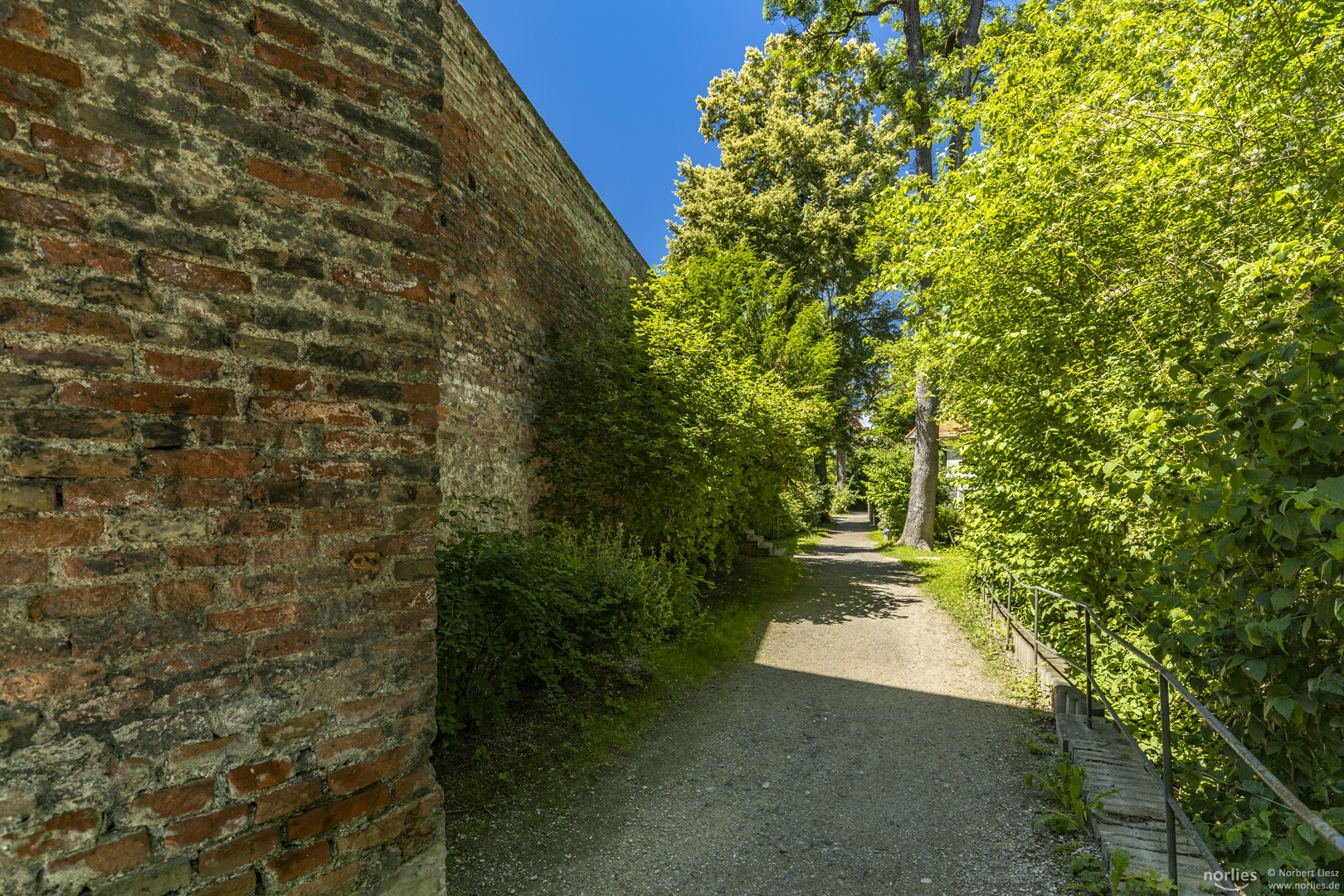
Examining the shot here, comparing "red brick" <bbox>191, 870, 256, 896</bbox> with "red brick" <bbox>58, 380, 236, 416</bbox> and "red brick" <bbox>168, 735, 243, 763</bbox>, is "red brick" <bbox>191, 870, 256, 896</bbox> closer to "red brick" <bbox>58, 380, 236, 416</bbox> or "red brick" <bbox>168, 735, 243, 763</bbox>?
"red brick" <bbox>168, 735, 243, 763</bbox>

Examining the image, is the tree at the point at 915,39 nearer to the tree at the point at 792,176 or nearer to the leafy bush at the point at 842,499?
the tree at the point at 792,176

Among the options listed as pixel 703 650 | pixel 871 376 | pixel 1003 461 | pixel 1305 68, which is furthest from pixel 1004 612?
pixel 871 376

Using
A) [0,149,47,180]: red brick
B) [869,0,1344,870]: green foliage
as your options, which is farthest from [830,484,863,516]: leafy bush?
[0,149,47,180]: red brick

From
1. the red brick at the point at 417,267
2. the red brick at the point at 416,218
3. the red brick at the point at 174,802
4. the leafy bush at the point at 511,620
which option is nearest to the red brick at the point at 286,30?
the red brick at the point at 416,218

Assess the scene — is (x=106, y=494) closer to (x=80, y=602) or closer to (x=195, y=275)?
(x=80, y=602)

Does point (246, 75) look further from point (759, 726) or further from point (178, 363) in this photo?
point (759, 726)

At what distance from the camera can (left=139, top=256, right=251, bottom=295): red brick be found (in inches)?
59.2

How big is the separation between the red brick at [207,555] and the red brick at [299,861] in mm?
861

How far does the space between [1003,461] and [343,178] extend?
620cm

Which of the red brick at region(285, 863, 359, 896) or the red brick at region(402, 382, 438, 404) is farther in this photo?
the red brick at region(402, 382, 438, 404)

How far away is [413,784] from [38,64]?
2.18 metres

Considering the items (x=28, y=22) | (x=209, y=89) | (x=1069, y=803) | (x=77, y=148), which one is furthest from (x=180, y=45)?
(x=1069, y=803)

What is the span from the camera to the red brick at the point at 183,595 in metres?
1.48

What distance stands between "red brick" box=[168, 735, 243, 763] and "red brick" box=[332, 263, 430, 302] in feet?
4.38
